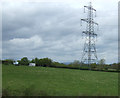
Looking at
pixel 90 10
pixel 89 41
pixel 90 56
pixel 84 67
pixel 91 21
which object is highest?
pixel 90 10

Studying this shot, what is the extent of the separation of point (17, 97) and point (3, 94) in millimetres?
821

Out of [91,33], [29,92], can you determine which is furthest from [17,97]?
[91,33]

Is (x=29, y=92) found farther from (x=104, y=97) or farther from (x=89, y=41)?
(x=89, y=41)

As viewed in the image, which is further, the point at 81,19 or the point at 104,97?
the point at 81,19

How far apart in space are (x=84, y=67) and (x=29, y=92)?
177ft

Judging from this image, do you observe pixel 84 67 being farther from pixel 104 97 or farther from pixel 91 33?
pixel 104 97

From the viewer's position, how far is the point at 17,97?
9.78 metres

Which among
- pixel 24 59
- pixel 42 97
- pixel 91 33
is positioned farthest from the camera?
pixel 24 59

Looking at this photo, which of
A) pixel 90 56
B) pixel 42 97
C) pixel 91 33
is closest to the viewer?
pixel 42 97

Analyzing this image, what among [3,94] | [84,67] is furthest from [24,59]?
[3,94]

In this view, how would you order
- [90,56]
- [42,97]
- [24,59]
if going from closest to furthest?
[42,97] < [90,56] < [24,59]

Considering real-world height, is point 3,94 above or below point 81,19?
below

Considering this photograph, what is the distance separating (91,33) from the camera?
59.8m

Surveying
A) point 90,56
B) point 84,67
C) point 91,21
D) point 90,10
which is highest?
point 90,10
